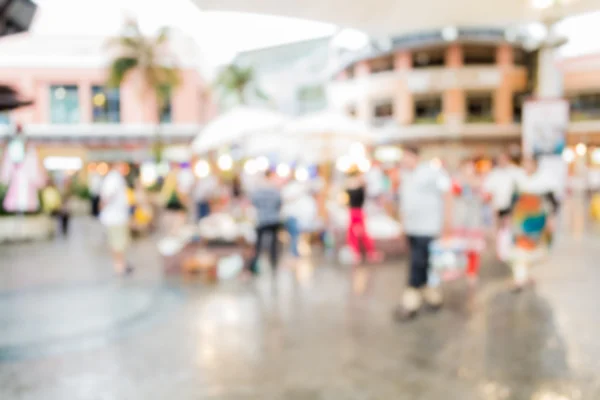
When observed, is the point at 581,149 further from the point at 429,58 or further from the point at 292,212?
the point at 292,212

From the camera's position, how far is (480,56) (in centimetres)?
3312

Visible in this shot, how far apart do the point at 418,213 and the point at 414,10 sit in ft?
12.3

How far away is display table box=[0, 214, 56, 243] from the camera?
13.4 meters

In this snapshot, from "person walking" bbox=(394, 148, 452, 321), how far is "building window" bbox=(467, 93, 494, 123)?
95.2 feet

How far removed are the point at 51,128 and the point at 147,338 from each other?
2616cm

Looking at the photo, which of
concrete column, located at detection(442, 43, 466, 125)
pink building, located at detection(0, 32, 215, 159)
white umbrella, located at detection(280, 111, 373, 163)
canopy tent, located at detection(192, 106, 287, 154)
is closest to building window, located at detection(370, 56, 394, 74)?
concrete column, located at detection(442, 43, 466, 125)

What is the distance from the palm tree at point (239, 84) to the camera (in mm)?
34963

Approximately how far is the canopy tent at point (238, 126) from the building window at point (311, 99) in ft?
103

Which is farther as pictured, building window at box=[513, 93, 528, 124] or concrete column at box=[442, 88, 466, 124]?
building window at box=[513, 93, 528, 124]

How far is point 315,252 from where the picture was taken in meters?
10.9

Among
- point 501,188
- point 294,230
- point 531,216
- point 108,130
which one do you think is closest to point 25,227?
point 294,230

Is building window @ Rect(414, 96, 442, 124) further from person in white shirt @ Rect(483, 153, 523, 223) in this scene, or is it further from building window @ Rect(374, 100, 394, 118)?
person in white shirt @ Rect(483, 153, 523, 223)

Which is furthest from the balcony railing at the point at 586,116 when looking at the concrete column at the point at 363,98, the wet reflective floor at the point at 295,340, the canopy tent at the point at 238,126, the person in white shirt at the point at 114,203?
the person in white shirt at the point at 114,203

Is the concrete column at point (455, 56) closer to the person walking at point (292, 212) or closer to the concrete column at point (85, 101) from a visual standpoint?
the concrete column at point (85, 101)
